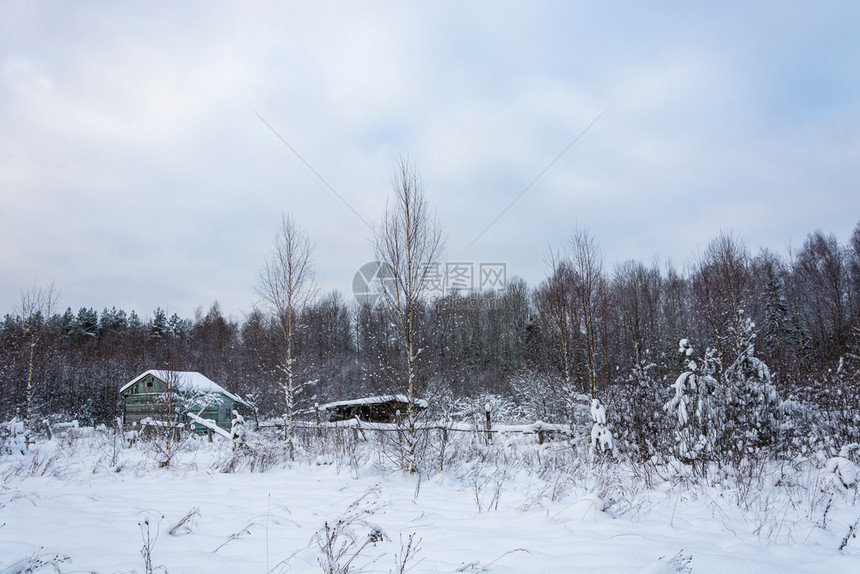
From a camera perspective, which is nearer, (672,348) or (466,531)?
(466,531)

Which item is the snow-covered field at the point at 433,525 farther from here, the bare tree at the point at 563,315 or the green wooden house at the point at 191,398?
the green wooden house at the point at 191,398

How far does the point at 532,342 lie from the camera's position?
34.1 metres

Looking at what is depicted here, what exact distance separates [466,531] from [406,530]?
0.59m

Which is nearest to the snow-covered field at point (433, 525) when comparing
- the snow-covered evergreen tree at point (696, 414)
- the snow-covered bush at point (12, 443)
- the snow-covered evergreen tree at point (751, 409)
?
the snow-covered evergreen tree at point (696, 414)

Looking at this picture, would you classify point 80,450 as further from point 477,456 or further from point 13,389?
point 13,389

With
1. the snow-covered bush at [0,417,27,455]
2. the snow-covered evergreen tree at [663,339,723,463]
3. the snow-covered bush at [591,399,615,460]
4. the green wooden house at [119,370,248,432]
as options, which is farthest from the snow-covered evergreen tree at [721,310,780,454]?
the green wooden house at [119,370,248,432]

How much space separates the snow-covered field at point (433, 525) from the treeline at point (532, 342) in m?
3.23

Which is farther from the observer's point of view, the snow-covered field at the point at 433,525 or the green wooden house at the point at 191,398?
the green wooden house at the point at 191,398

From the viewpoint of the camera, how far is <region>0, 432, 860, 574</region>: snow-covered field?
3240 millimetres

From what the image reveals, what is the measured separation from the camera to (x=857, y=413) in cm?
814

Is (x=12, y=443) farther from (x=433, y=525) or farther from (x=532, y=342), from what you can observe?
(x=532, y=342)

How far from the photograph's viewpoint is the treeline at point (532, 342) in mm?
10430

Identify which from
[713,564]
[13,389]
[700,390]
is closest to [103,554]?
[713,564]

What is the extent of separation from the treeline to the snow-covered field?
3.23 metres
